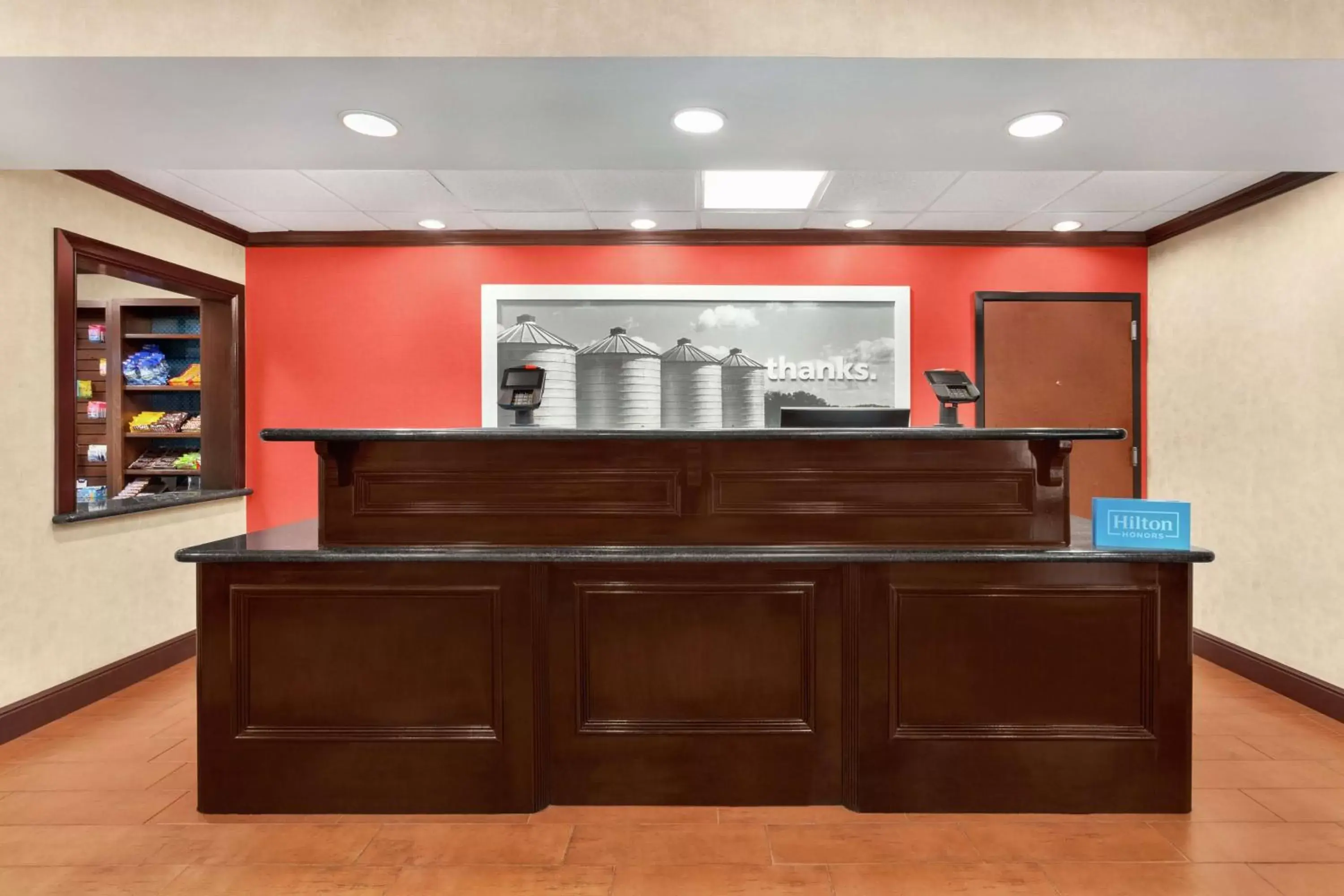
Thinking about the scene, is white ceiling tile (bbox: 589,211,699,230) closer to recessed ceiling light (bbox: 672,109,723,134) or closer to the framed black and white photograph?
the framed black and white photograph

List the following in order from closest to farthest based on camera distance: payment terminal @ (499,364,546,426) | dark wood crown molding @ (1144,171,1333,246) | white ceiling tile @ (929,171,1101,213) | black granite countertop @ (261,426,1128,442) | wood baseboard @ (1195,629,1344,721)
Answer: black granite countertop @ (261,426,1128,442) → payment terminal @ (499,364,546,426) → wood baseboard @ (1195,629,1344,721) → dark wood crown molding @ (1144,171,1333,246) → white ceiling tile @ (929,171,1101,213)

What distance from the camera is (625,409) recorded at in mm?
4766

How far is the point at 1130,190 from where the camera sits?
3.99 m

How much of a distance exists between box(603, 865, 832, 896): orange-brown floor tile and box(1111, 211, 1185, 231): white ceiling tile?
4.39 meters

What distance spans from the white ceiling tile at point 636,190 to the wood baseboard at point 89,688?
360cm

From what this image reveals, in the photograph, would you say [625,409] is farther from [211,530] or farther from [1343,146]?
[1343,146]

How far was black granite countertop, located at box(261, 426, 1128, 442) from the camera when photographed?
7.80 ft

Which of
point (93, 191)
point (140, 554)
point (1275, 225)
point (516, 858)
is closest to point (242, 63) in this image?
point (93, 191)

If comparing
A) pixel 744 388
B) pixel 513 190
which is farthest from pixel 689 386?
pixel 513 190

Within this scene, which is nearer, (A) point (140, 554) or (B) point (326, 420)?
(A) point (140, 554)

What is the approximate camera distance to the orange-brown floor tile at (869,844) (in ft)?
7.29

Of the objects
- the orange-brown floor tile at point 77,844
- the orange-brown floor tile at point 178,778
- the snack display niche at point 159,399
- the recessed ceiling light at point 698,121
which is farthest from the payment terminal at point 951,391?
the snack display niche at point 159,399

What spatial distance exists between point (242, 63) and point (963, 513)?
2.81 meters

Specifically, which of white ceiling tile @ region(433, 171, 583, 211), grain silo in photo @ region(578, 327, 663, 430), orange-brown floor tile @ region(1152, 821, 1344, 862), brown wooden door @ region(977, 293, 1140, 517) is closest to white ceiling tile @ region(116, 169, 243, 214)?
white ceiling tile @ region(433, 171, 583, 211)
